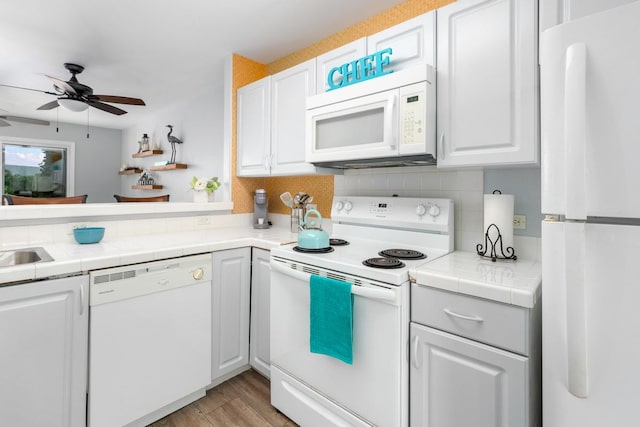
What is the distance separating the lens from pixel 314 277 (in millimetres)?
1507

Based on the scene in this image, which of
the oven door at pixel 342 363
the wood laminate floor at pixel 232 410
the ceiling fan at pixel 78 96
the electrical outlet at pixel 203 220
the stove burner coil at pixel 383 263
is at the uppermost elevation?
the ceiling fan at pixel 78 96

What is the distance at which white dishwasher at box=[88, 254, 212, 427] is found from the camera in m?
1.49

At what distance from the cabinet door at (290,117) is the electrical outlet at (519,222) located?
1.20 meters

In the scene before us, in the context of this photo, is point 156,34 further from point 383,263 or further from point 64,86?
point 383,263

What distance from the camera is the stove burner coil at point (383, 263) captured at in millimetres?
1375

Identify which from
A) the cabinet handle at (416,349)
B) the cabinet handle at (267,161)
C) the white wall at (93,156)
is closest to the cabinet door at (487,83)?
the cabinet handle at (416,349)

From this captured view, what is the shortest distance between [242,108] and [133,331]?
1900 millimetres

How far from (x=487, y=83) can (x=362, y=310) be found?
113cm

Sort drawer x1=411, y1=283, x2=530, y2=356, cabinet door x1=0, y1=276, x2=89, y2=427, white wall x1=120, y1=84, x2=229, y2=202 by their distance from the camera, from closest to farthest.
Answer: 1. drawer x1=411, y1=283, x2=530, y2=356
2. cabinet door x1=0, y1=276, x2=89, y2=427
3. white wall x1=120, y1=84, x2=229, y2=202

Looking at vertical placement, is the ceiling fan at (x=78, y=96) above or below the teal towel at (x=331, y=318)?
above

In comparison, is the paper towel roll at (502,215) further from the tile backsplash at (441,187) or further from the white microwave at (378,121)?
the white microwave at (378,121)

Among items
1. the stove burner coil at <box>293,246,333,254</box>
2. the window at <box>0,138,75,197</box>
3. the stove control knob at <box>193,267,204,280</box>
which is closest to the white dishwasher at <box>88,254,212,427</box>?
the stove control knob at <box>193,267,204,280</box>

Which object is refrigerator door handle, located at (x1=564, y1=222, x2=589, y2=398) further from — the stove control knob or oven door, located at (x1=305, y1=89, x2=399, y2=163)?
the stove control knob

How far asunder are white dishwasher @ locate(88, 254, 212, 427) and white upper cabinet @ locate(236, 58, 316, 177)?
3.01 feet
